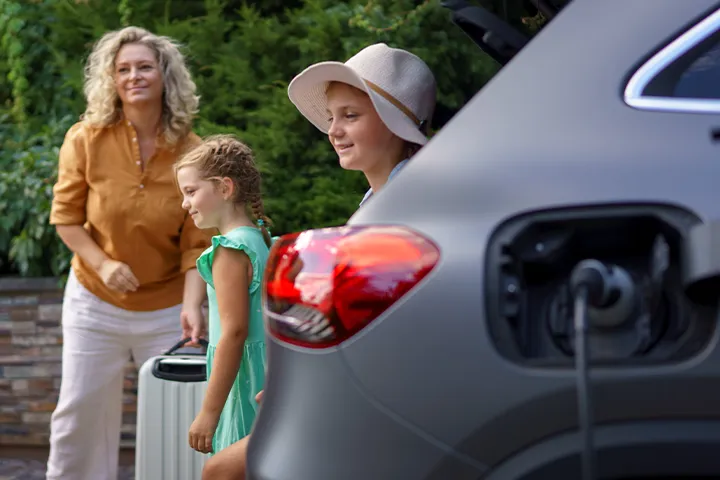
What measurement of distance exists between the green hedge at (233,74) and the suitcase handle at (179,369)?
2.19 meters

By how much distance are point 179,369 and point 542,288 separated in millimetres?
2323

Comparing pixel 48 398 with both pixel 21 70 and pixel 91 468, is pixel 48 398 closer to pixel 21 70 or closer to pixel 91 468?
pixel 91 468

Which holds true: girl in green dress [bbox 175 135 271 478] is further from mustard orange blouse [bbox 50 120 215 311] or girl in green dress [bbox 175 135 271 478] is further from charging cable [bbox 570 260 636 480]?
charging cable [bbox 570 260 636 480]

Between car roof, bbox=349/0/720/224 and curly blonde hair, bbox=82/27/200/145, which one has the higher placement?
curly blonde hair, bbox=82/27/200/145

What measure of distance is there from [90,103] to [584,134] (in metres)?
3.47

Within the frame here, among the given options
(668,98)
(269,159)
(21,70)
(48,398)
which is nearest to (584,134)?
(668,98)

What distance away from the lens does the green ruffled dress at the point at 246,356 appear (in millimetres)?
3736

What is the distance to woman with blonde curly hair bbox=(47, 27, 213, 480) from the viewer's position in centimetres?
505

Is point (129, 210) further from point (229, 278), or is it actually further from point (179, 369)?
point (229, 278)

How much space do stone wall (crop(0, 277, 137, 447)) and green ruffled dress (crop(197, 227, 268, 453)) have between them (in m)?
2.91

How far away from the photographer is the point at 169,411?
429 centimetres

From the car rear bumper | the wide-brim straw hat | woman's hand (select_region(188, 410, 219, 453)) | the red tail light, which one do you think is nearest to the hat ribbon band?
the wide-brim straw hat

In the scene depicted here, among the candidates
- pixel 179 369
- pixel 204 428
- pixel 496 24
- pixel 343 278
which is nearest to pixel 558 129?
pixel 343 278

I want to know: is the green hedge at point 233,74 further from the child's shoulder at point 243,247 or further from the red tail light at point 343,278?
the red tail light at point 343,278
